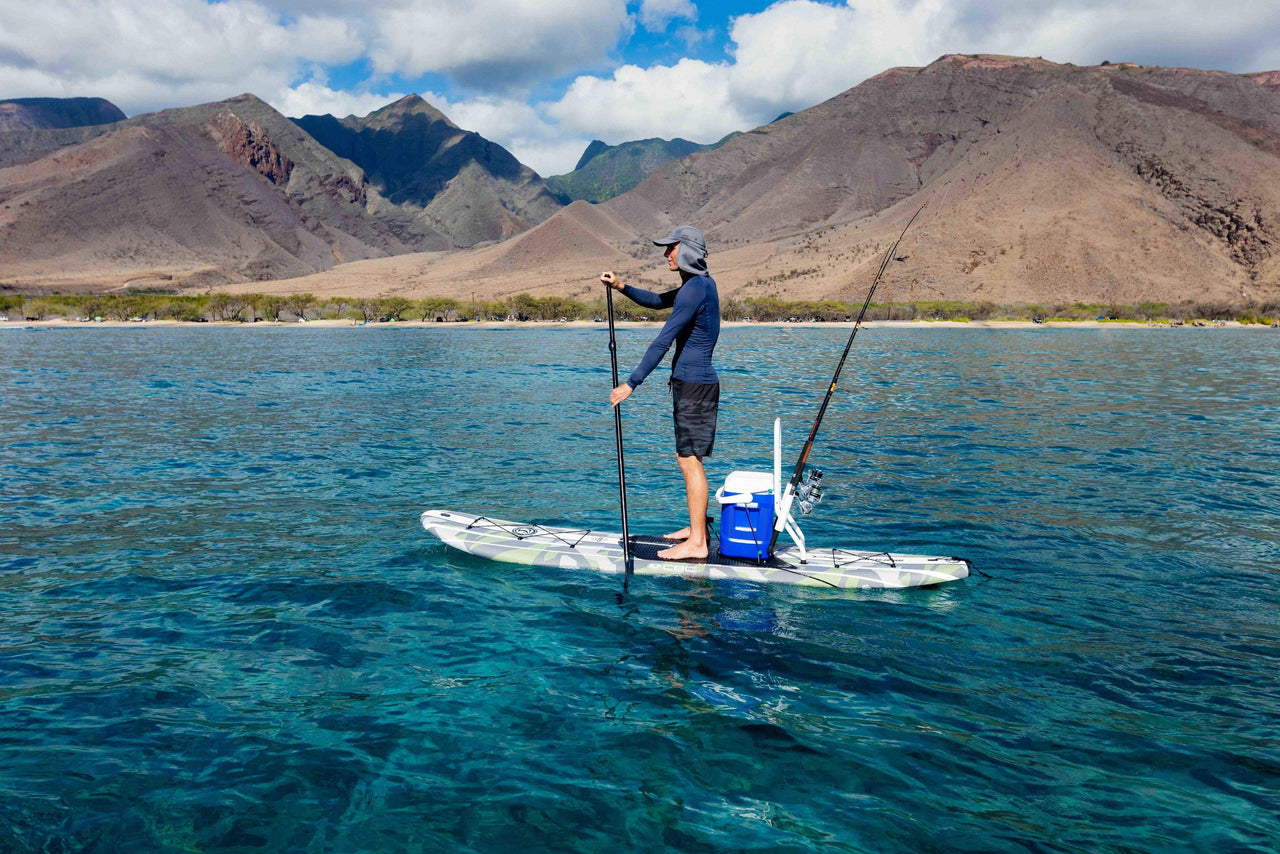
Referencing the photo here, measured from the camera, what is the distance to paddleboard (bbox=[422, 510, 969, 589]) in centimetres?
923

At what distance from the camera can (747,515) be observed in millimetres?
9375

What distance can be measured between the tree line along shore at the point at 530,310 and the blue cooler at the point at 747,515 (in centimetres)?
11866

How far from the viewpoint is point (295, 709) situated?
6.41 meters

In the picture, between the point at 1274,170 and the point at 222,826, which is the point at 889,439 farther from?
the point at 1274,170

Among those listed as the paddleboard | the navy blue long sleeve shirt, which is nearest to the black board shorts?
the navy blue long sleeve shirt

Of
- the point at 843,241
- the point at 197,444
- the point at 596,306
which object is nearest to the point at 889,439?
the point at 197,444

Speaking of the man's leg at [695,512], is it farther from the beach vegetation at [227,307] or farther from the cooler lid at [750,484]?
the beach vegetation at [227,307]

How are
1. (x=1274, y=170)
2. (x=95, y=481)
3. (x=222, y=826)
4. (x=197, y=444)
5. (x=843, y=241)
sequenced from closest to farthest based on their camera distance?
1. (x=222, y=826)
2. (x=95, y=481)
3. (x=197, y=444)
4. (x=1274, y=170)
5. (x=843, y=241)

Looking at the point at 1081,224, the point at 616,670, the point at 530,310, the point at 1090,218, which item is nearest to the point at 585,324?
the point at 530,310

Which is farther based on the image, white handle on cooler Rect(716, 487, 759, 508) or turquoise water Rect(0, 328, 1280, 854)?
white handle on cooler Rect(716, 487, 759, 508)

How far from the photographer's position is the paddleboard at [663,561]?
30.3 feet

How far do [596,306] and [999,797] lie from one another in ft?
481

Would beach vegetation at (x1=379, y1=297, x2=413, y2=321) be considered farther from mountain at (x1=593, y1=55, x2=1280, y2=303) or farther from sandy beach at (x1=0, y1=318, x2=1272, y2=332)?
mountain at (x1=593, y1=55, x2=1280, y2=303)

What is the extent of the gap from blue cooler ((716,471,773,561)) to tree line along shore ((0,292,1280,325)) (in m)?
119
